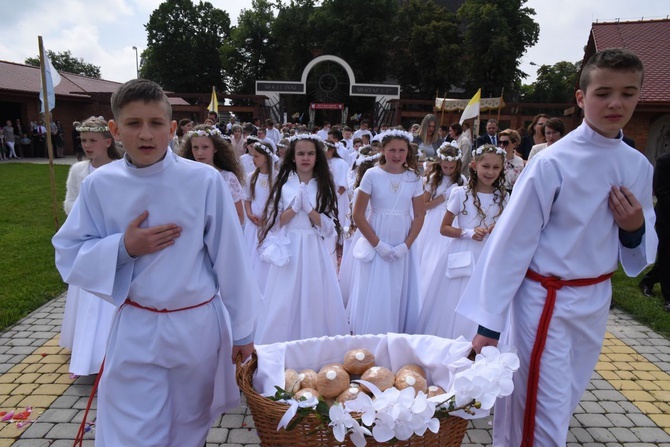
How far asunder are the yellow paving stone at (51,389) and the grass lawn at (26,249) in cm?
163

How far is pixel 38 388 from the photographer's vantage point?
13.0 feet

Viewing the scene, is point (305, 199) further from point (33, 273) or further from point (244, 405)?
point (33, 273)

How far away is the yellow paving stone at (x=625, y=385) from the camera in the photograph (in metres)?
4.17

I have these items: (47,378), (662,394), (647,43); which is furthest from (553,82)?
(47,378)

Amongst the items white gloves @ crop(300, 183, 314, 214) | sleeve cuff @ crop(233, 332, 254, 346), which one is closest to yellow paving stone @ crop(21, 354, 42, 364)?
white gloves @ crop(300, 183, 314, 214)

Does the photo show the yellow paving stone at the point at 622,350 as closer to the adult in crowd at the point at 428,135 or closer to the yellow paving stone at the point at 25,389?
the adult in crowd at the point at 428,135

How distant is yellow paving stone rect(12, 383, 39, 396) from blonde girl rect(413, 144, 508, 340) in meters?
3.38

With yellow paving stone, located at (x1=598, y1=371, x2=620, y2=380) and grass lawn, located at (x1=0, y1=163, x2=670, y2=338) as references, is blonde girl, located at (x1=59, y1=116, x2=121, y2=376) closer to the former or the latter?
grass lawn, located at (x1=0, y1=163, x2=670, y2=338)

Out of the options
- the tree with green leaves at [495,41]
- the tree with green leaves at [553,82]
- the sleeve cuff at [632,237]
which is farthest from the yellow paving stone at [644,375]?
the tree with green leaves at [553,82]

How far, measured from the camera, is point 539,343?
2.32 meters

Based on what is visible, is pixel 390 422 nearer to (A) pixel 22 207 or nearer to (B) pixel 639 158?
(B) pixel 639 158

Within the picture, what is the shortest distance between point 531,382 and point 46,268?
726 centimetres

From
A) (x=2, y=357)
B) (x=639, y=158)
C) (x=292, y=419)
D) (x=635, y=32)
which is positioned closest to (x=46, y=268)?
(x=2, y=357)

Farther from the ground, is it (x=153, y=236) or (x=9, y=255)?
(x=153, y=236)
